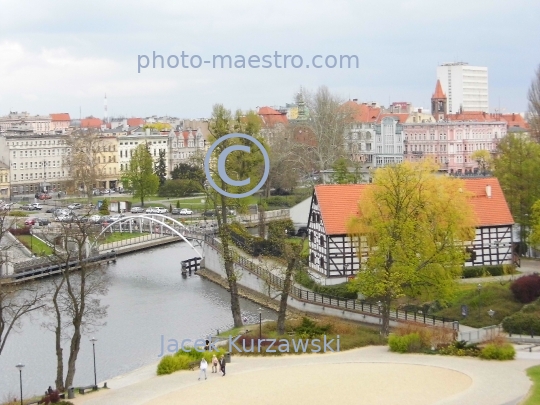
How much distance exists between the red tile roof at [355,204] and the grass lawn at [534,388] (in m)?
13.2

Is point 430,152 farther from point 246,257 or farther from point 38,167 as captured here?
point 246,257

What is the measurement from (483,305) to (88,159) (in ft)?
178

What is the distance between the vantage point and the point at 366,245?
3672 cm

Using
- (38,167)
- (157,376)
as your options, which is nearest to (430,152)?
(38,167)

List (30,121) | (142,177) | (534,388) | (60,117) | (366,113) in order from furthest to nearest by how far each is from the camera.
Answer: (60,117) → (30,121) → (366,113) → (142,177) → (534,388)

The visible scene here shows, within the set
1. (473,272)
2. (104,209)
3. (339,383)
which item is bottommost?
(339,383)

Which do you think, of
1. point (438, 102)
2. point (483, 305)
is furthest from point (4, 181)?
point (483, 305)

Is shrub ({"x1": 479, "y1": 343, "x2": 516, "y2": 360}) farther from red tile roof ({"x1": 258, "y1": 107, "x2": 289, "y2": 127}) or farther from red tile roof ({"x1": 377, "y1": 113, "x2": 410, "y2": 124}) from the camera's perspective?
red tile roof ({"x1": 377, "y1": 113, "x2": 410, "y2": 124})

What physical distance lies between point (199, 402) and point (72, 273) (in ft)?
82.5

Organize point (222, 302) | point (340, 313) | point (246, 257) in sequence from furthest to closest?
point (246, 257), point (222, 302), point (340, 313)

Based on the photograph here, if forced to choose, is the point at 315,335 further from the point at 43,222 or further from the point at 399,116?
the point at 399,116

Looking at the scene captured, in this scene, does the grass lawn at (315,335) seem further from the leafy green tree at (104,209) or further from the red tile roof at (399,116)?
the red tile roof at (399,116)

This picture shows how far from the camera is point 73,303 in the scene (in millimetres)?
27062

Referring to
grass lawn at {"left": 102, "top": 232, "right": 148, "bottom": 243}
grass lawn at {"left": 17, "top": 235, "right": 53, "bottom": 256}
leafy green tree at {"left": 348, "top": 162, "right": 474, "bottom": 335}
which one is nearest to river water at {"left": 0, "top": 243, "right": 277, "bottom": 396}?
grass lawn at {"left": 17, "top": 235, "right": 53, "bottom": 256}
